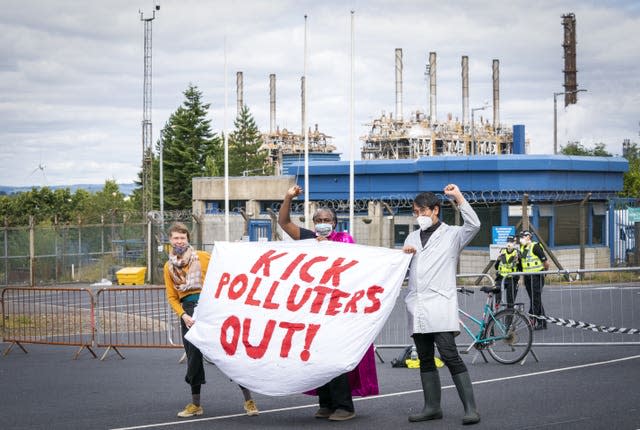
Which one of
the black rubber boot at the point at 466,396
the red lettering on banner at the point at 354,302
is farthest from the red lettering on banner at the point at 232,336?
the black rubber boot at the point at 466,396

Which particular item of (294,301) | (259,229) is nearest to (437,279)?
(294,301)

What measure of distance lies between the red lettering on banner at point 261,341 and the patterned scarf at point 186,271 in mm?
809

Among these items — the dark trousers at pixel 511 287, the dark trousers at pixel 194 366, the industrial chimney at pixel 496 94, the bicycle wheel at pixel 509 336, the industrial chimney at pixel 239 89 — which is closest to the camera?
the dark trousers at pixel 194 366

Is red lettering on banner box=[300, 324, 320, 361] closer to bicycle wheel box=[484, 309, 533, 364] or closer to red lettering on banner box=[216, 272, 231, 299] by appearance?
red lettering on banner box=[216, 272, 231, 299]

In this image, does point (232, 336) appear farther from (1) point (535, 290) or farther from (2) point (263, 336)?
(1) point (535, 290)

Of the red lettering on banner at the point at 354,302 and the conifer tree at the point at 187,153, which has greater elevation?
the conifer tree at the point at 187,153

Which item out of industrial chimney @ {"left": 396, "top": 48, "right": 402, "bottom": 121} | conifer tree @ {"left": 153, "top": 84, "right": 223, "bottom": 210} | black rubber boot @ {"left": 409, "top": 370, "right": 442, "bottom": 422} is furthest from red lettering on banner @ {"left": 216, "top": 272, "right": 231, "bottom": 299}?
industrial chimney @ {"left": 396, "top": 48, "right": 402, "bottom": 121}

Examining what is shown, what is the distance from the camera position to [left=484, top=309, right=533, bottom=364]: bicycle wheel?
12.7 metres

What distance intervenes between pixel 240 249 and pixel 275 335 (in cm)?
97

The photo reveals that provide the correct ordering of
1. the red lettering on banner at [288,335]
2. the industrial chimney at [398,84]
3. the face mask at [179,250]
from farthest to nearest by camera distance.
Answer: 1. the industrial chimney at [398,84]
2. the face mask at [179,250]
3. the red lettering on banner at [288,335]

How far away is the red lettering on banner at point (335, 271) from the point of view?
8.55 meters

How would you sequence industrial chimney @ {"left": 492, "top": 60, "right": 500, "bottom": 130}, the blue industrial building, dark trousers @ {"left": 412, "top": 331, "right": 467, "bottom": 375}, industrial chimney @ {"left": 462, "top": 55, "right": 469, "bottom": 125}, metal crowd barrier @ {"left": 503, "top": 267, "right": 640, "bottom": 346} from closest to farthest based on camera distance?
dark trousers @ {"left": 412, "top": 331, "right": 467, "bottom": 375}, metal crowd barrier @ {"left": 503, "top": 267, "right": 640, "bottom": 346}, the blue industrial building, industrial chimney @ {"left": 462, "top": 55, "right": 469, "bottom": 125}, industrial chimney @ {"left": 492, "top": 60, "right": 500, "bottom": 130}

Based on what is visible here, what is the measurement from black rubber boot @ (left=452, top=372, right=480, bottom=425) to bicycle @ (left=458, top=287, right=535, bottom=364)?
4494mm

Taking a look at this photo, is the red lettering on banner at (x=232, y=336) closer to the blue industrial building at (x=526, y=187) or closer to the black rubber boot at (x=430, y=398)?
the black rubber boot at (x=430, y=398)
